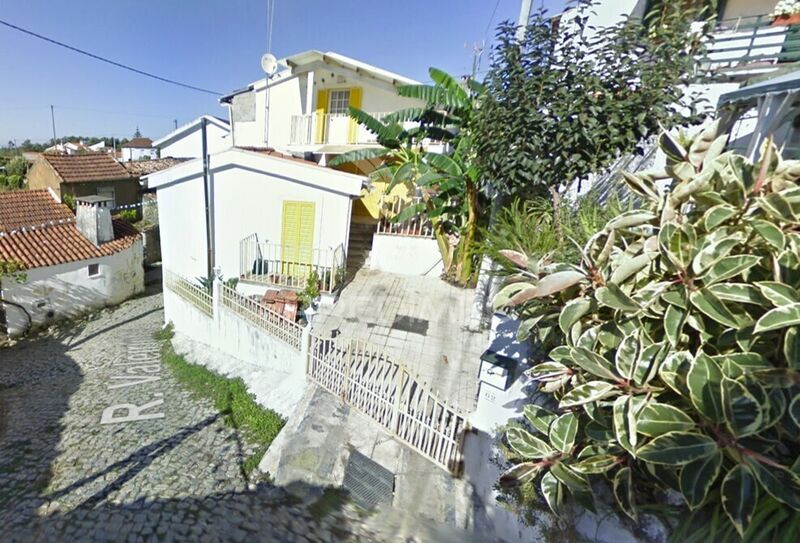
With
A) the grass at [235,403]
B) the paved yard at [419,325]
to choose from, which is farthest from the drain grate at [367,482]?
the grass at [235,403]

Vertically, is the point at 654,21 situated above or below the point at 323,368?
above

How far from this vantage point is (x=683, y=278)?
2.25 m

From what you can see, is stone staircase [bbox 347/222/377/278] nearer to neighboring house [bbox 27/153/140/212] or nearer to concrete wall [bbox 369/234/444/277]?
concrete wall [bbox 369/234/444/277]

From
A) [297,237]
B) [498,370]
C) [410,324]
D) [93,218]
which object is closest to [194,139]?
[93,218]

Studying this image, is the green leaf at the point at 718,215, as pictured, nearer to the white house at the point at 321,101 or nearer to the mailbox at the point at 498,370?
the mailbox at the point at 498,370

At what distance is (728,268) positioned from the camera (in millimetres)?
2107

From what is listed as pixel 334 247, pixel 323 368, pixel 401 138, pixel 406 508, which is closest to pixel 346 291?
pixel 334 247

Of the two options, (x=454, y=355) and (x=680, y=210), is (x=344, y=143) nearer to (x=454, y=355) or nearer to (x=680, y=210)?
(x=454, y=355)

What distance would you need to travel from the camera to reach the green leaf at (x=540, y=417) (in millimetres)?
3008

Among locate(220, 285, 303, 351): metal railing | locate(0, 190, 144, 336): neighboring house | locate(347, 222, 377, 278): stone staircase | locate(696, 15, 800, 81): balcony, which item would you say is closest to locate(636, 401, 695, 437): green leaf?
locate(220, 285, 303, 351): metal railing

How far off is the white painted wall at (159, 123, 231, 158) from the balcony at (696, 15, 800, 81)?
21974mm

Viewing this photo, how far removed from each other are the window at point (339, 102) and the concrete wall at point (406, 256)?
7.77 meters

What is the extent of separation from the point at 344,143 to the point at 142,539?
1348cm

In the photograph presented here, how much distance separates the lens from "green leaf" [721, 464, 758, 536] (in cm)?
186
